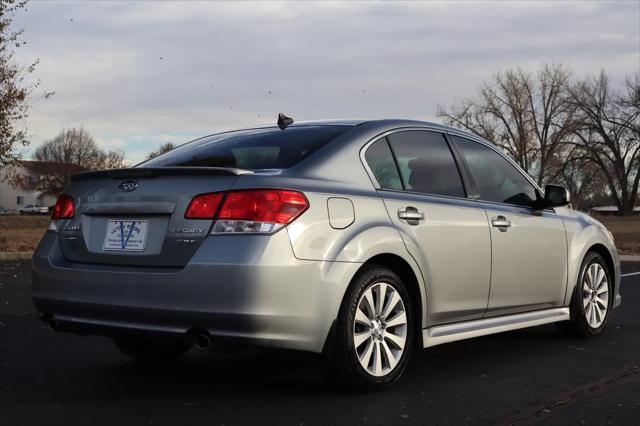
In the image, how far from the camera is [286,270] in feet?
13.2

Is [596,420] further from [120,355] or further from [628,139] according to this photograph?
[628,139]

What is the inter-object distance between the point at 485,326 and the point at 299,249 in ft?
6.05

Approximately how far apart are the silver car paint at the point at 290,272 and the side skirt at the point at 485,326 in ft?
0.20

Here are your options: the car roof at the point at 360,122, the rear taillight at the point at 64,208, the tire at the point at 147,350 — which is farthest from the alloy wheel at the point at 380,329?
the rear taillight at the point at 64,208

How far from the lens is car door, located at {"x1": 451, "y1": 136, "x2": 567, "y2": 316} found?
18.1 ft

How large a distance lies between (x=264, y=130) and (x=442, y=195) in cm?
123

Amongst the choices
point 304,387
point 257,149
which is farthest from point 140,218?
point 304,387

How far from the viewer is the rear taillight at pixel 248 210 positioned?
4.05 meters

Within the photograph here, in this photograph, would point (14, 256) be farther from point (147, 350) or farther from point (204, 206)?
point (204, 206)

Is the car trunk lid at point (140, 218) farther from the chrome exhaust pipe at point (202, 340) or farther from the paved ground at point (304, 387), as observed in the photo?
the paved ground at point (304, 387)

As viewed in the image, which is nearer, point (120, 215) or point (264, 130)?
point (120, 215)

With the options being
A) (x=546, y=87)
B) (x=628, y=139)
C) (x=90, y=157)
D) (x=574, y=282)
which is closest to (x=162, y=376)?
(x=574, y=282)

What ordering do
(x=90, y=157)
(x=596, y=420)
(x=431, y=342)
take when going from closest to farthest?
(x=596, y=420)
(x=431, y=342)
(x=90, y=157)

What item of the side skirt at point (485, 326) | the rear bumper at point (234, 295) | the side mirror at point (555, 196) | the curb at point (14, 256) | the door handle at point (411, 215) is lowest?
the curb at point (14, 256)
